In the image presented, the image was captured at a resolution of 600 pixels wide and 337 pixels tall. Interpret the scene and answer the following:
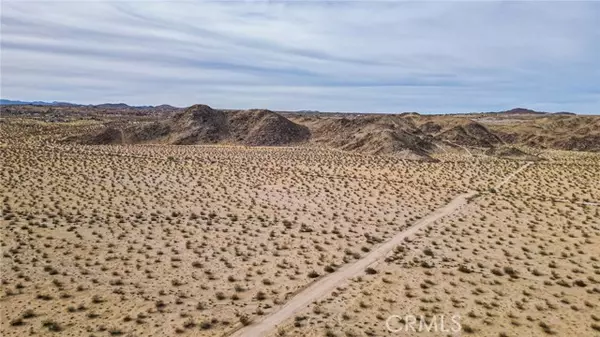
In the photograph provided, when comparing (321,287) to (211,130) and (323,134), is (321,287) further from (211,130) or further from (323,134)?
(323,134)

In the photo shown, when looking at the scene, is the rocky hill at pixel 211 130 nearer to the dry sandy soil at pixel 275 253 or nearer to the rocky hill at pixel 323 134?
the rocky hill at pixel 323 134

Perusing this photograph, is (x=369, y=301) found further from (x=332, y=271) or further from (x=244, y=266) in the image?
(x=244, y=266)

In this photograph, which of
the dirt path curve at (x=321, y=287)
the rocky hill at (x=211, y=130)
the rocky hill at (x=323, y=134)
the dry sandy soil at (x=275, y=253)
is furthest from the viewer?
the rocky hill at (x=211, y=130)

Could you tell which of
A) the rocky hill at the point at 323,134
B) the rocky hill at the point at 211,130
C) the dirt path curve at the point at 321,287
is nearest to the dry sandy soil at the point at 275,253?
the dirt path curve at the point at 321,287

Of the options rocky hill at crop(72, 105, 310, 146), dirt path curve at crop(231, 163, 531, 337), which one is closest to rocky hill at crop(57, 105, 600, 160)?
rocky hill at crop(72, 105, 310, 146)

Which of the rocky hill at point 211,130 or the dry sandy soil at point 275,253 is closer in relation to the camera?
the dry sandy soil at point 275,253

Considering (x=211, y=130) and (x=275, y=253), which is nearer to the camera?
(x=275, y=253)

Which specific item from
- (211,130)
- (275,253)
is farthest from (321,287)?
(211,130)

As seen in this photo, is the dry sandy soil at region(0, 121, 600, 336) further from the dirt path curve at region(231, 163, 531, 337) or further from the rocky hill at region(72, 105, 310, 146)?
the rocky hill at region(72, 105, 310, 146)

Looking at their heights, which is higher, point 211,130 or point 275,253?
point 211,130
